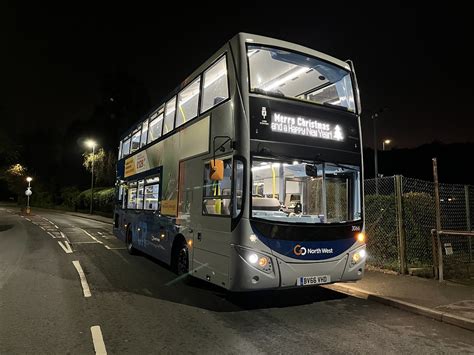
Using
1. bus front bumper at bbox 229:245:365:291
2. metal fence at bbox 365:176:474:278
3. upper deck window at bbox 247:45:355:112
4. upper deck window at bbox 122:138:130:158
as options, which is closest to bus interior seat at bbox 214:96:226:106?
upper deck window at bbox 247:45:355:112

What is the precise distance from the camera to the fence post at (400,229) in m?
9.00

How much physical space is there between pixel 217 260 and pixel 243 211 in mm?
1095

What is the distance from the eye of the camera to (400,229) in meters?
9.09

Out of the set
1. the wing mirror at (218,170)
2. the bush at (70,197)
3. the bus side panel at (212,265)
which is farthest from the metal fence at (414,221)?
the bush at (70,197)

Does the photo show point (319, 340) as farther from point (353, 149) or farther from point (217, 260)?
point (353, 149)

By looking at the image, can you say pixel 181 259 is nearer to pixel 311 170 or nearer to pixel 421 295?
pixel 311 170

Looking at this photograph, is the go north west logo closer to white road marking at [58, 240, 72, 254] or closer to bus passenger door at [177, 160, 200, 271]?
bus passenger door at [177, 160, 200, 271]

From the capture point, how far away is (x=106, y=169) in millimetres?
43406

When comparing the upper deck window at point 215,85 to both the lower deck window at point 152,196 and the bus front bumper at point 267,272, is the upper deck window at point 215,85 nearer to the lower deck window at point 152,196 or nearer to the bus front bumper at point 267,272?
the bus front bumper at point 267,272

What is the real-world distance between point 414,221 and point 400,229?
1048 mm

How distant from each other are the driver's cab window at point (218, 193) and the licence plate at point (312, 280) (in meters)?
1.55

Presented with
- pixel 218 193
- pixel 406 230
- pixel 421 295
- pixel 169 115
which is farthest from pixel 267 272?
pixel 406 230

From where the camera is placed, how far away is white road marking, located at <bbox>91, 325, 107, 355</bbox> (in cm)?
457

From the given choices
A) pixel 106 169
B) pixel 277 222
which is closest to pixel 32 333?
pixel 277 222
